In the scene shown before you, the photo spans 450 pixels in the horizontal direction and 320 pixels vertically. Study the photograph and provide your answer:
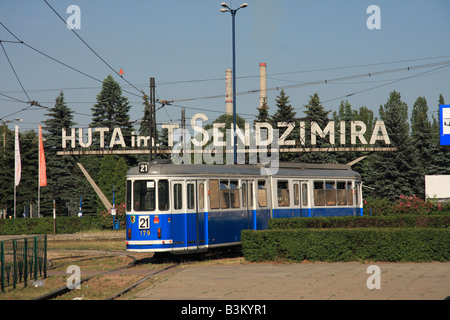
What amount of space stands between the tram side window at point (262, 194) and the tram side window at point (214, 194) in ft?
8.78

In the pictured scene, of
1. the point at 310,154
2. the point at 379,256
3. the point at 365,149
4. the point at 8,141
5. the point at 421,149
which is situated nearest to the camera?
the point at 379,256

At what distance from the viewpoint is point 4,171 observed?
245 ft

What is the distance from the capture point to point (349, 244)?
20281 mm

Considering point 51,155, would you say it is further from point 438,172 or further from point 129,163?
point 438,172

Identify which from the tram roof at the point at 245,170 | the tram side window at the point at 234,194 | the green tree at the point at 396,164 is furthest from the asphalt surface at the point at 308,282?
the green tree at the point at 396,164

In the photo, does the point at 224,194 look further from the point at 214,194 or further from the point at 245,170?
the point at 245,170

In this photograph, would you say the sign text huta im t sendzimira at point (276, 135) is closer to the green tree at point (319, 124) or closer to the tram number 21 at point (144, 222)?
the green tree at point (319, 124)

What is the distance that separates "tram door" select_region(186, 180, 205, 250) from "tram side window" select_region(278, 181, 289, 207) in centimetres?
471

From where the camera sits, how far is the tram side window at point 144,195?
2123cm

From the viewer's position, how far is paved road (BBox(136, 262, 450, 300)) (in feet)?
42.8
